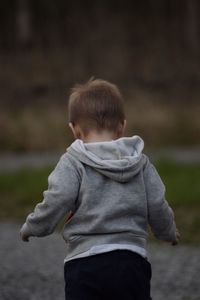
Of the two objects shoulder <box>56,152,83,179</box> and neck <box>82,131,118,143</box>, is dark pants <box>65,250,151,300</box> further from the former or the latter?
neck <box>82,131,118,143</box>

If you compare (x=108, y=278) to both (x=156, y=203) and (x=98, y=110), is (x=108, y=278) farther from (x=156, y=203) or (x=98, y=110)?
(x=98, y=110)

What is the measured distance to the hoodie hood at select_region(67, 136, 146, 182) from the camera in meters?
3.68

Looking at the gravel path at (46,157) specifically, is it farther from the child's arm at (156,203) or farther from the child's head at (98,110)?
the child's head at (98,110)

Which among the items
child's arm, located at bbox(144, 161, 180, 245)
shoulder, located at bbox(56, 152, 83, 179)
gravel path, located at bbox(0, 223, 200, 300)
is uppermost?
shoulder, located at bbox(56, 152, 83, 179)

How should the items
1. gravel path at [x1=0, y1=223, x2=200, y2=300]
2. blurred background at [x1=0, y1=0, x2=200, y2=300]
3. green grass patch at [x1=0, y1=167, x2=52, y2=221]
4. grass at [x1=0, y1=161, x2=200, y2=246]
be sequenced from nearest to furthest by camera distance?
gravel path at [x1=0, y1=223, x2=200, y2=300], blurred background at [x1=0, y1=0, x2=200, y2=300], grass at [x1=0, y1=161, x2=200, y2=246], green grass patch at [x1=0, y1=167, x2=52, y2=221]

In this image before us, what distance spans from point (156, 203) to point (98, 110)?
0.45 metres

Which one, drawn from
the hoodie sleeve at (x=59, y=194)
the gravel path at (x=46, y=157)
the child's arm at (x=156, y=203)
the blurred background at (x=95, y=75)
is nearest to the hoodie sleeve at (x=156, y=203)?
the child's arm at (x=156, y=203)

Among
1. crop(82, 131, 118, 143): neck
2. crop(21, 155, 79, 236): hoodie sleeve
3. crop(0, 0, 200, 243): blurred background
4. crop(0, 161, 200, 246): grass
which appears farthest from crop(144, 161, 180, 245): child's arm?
crop(0, 0, 200, 243): blurred background

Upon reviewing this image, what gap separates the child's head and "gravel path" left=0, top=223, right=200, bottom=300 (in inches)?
77.6

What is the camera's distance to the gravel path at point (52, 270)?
18.6 ft

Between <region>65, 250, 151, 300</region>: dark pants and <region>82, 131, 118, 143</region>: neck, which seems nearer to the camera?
<region>65, 250, 151, 300</region>: dark pants

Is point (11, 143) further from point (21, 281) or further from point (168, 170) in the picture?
point (21, 281)

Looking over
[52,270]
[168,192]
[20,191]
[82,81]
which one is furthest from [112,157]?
[82,81]

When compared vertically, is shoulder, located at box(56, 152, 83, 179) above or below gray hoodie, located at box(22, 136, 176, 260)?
above
